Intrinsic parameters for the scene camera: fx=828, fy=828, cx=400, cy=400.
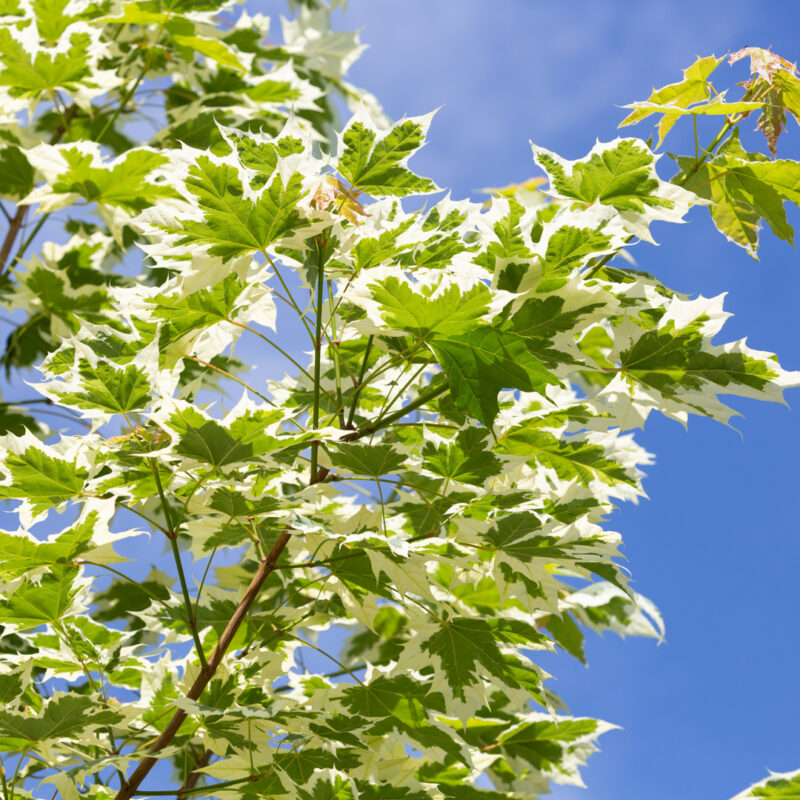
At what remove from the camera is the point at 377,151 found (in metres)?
1.31

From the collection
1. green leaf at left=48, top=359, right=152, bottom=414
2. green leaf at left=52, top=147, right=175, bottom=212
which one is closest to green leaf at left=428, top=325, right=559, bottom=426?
green leaf at left=48, top=359, right=152, bottom=414

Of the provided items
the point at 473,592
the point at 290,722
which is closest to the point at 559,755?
the point at 473,592

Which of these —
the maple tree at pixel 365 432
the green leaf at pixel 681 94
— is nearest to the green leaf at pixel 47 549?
the maple tree at pixel 365 432

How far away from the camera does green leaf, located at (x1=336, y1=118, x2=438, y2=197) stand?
1298 mm

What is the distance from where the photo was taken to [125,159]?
2189 millimetres

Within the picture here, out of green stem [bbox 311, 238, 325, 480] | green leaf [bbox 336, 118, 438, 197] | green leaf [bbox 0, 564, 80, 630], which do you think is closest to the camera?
green stem [bbox 311, 238, 325, 480]

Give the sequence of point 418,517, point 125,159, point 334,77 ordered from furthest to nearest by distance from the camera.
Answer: point 334,77, point 125,159, point 418,517

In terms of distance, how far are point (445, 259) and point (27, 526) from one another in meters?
0.81

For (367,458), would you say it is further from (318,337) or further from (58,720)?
(58,720)

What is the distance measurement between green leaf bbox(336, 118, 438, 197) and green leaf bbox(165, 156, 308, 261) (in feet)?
0.62

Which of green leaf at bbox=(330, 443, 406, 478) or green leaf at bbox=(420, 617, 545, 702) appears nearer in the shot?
green leaf at bbox=(330, 443, 406, 478)

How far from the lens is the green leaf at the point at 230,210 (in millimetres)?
1141

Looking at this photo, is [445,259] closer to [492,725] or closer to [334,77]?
[492,725]

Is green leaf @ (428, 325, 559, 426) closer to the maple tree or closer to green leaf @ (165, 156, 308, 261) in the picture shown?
the maple tree
